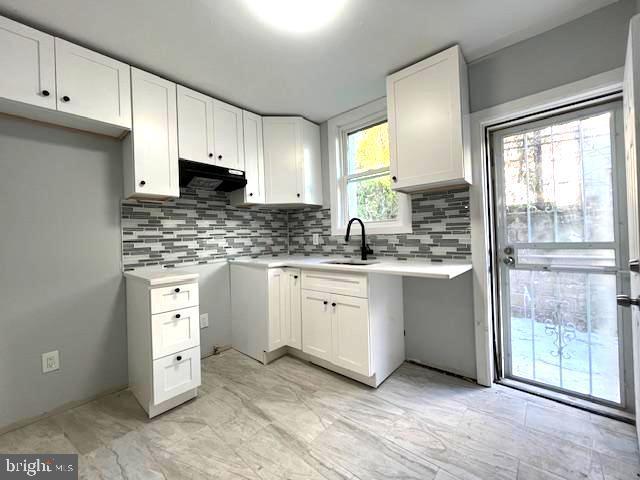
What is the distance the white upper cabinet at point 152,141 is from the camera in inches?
71.1

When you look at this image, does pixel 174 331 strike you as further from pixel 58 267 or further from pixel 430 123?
pixel 430 123

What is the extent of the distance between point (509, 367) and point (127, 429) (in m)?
2.54

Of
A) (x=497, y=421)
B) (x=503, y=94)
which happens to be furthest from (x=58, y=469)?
(x=503, y=94)

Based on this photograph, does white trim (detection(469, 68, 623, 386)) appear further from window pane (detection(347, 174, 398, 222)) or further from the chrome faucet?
the chrome faucet

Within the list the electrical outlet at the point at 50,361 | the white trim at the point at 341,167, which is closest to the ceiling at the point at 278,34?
the white trim at the point at 341,167

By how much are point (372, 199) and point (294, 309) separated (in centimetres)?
129

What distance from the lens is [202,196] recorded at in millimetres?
2506

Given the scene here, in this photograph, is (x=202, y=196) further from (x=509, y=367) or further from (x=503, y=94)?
(x=509, y=367)

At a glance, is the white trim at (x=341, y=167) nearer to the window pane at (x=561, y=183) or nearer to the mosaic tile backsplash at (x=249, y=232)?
the mosaic tile backsplash at (x=249, y=232)

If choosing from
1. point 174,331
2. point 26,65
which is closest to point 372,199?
point 174,331

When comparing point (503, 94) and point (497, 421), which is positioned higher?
point (503, 94)

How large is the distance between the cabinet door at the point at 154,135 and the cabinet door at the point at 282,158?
0.86 meters

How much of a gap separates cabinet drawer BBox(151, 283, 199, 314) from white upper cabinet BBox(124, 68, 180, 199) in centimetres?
70

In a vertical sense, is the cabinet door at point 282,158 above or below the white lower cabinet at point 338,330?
above
